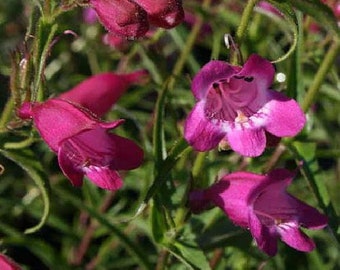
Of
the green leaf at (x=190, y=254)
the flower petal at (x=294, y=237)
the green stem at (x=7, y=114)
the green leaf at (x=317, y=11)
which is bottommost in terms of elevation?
the green leaf at (x=190, y=254)

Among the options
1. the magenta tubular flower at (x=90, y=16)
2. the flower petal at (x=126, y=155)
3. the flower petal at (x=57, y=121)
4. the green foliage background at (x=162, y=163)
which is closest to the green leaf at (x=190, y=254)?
the green foliage background at (x=162, y=163)

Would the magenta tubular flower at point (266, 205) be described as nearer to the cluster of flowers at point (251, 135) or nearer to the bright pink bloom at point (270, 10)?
the cluster of flowers at point (251, 135)

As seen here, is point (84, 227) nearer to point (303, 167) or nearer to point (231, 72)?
point (303, 167)

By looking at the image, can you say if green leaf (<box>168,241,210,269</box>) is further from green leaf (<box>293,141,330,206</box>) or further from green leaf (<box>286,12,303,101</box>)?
green leaf (<box>286,12,303,101</box>)

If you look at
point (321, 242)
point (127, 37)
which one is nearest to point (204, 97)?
point (127, 37)

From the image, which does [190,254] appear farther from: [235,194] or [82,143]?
[82,143]
